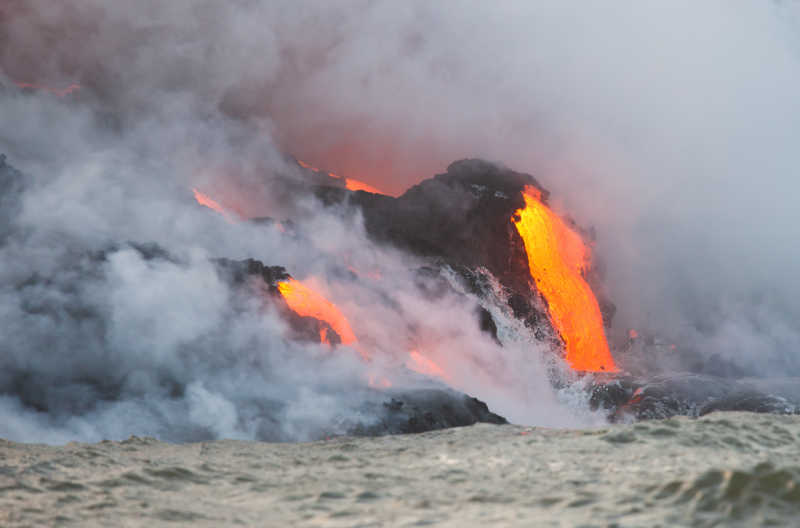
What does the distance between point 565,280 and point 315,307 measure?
17.6m

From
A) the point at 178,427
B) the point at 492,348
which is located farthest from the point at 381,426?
the point at 492,348

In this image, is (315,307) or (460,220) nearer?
(315,307)

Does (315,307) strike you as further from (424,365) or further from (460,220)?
(460,220)

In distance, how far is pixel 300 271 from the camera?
20156mm

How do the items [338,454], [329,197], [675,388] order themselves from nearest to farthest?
[338,454] → [675,388] → [329,197]

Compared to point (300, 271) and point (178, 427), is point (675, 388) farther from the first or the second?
point (178, 427)

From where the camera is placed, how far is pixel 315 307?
16781mm

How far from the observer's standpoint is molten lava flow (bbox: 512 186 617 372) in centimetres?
2938

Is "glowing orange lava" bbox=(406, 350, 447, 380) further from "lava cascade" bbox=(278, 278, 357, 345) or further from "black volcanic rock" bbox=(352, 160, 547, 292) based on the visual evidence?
"black volcanic rock" bbox=(352, 160, 547, 292)

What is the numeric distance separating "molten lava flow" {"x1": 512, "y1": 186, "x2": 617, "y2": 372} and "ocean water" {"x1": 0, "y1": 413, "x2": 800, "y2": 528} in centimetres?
2042

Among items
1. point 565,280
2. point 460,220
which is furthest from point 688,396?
point 565,280

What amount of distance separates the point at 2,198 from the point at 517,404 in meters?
13.3

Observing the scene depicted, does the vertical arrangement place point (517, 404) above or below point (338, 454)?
above

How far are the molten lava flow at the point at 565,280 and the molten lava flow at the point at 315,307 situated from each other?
12.5m
